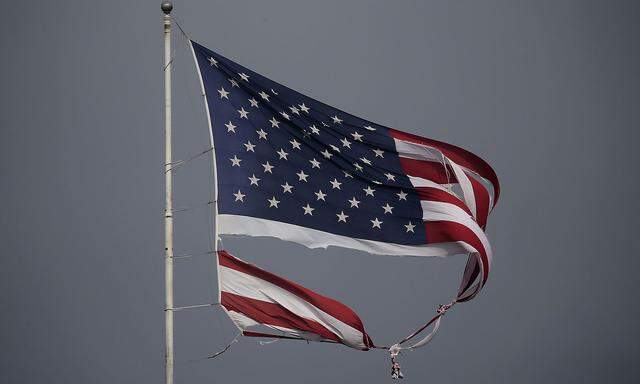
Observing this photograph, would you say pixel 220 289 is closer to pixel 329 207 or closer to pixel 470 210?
pixel 329 207

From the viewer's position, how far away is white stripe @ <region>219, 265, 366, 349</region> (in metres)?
18.3

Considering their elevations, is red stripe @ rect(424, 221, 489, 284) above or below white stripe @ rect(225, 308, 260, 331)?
above

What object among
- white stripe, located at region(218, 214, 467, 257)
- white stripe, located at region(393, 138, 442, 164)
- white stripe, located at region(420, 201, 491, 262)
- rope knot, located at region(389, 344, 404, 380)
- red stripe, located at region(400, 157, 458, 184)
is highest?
white stripe, located at region(393, 138, 442, 164)

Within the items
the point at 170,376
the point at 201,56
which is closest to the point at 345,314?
the point at 170,376

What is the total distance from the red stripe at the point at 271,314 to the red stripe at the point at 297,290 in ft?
0.78

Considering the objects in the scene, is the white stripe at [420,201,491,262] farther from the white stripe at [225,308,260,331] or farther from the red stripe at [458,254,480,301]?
the white stripe at [225,308,260,331]

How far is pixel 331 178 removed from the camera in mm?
19719

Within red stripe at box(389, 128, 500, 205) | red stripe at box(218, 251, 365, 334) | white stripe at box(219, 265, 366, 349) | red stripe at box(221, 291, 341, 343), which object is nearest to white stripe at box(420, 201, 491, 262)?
red stripe at box(389, 128, 500, 205)

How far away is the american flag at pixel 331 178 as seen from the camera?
61.3 feet

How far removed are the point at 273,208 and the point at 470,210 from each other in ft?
10.6

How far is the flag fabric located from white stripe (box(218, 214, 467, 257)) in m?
0.42

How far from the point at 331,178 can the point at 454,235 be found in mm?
1900

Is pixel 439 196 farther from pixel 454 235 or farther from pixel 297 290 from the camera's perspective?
pixel 297 290

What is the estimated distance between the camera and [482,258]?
2005cm
